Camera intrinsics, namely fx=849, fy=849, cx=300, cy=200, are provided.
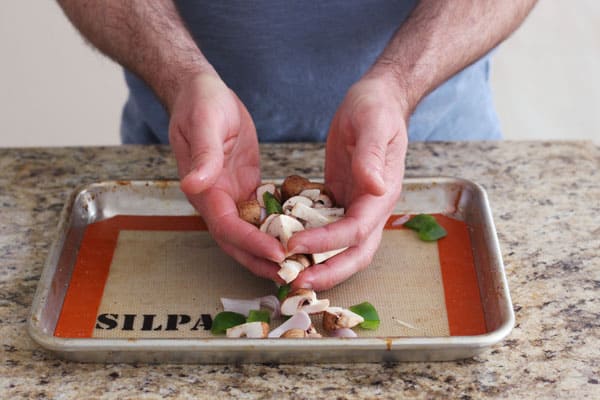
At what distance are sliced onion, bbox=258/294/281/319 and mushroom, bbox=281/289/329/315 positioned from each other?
2 centimetres

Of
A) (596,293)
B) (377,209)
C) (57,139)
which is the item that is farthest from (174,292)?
(57,139)

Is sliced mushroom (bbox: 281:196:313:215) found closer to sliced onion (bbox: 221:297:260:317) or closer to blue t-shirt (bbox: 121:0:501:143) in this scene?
sliced onion (bbox: 221:297:260:317)

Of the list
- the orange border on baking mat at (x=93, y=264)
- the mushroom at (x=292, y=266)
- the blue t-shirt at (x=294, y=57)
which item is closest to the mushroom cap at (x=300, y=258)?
the mushroom at (x=292, y=266)

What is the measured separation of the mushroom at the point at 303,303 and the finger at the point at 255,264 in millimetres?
33

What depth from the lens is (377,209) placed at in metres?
1.01

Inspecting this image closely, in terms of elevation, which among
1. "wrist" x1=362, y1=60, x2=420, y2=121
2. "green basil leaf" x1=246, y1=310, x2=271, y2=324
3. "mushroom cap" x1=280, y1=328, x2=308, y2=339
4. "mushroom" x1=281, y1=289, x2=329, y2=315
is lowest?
"mushroom cap" x1=280, y1=328, x2=308, y2=339

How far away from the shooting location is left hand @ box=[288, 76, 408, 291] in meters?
0.97

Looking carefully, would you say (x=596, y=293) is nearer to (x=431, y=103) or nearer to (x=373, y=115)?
(x=373, y=115)

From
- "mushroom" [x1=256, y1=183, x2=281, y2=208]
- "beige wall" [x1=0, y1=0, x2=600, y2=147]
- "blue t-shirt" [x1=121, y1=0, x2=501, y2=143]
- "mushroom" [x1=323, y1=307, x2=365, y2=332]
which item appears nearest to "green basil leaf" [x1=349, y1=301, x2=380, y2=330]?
"mushroom" [x1=323, y1=307, x2=365, y2=332]

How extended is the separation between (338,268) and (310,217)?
2.9 inches

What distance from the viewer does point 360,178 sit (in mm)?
958

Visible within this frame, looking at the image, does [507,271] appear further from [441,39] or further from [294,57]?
[294,57]

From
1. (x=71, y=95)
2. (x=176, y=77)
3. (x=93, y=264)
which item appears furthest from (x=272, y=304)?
(x=71, y=95)

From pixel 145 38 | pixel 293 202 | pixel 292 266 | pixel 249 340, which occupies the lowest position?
pixel 249 340
